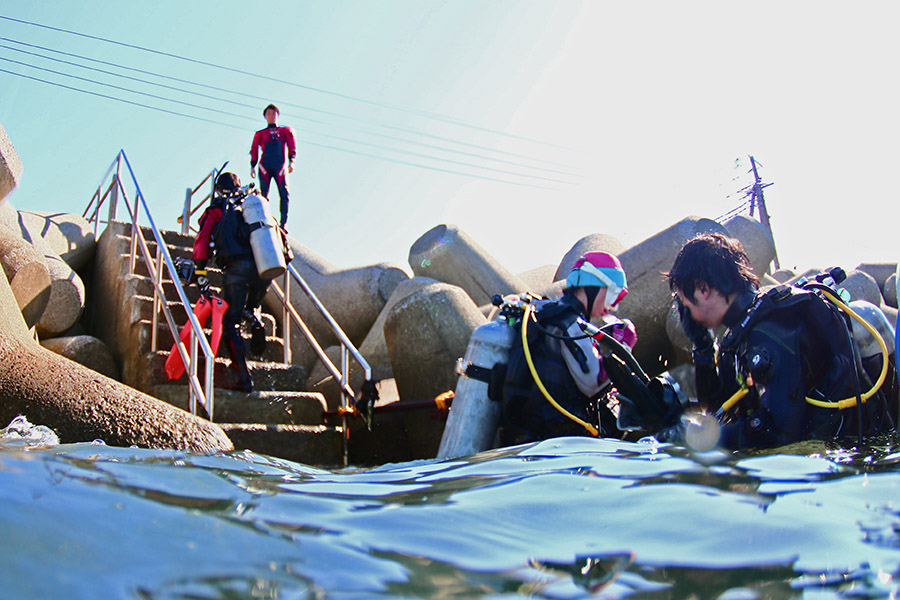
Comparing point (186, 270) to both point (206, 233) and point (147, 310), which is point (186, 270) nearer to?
point (206, 233)

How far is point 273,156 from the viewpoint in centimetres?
830

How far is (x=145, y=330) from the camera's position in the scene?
6469 millimetres

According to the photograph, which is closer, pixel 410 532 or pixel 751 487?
pixel 410 532

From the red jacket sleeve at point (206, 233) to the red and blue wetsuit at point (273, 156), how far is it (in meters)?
2.20

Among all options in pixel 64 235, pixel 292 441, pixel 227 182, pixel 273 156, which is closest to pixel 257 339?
pixel 227 182

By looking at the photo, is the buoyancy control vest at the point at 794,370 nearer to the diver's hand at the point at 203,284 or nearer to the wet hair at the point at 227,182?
the diver's hand at the point at 203,284

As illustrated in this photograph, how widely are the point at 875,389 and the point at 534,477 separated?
175 centimetres

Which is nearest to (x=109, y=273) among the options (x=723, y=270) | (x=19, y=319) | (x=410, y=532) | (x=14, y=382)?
(x=19, y=319)

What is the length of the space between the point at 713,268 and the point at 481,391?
143 centimetres

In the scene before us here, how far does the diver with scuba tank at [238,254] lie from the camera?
571 cm

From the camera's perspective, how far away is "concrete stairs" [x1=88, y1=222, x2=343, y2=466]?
5242 mm

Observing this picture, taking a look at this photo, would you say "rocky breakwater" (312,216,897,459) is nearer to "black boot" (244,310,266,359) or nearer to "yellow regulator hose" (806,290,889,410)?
"black boot" (244,310,266,359)

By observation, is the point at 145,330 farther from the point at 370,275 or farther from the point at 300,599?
the point at 300,599

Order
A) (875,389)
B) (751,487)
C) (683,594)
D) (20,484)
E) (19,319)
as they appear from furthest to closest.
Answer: (19,319), (875,389), (751,487), (20,484), (683,594)
